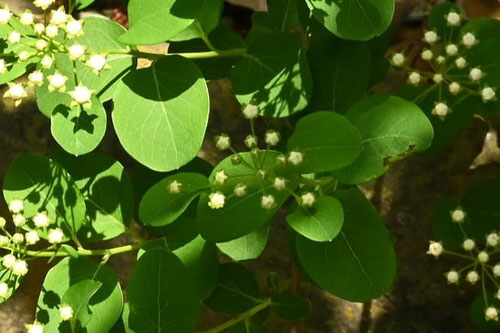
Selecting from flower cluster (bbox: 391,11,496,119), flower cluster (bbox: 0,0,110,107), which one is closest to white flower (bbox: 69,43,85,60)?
flower cluster (bbox: 0,0,110,107)

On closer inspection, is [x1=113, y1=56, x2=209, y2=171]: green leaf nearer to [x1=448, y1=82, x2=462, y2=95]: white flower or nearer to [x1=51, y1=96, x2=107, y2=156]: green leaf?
[x1=51, y1=96, x2=107, y2=156]: green leaf

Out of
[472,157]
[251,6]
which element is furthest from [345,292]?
[251,6]

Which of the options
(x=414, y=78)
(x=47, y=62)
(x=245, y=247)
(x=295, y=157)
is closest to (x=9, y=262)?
(x=47, y=62)

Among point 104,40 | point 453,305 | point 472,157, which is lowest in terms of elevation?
point 453,305

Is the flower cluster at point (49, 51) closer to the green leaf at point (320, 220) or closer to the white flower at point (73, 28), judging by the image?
the white flower at point (73, 28)

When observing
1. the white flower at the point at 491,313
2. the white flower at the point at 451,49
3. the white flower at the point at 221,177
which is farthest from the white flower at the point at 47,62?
the white flower at the point at 491,313

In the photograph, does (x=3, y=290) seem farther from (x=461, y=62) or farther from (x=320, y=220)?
(x=461, y=62)

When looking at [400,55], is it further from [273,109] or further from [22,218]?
[22,218]
